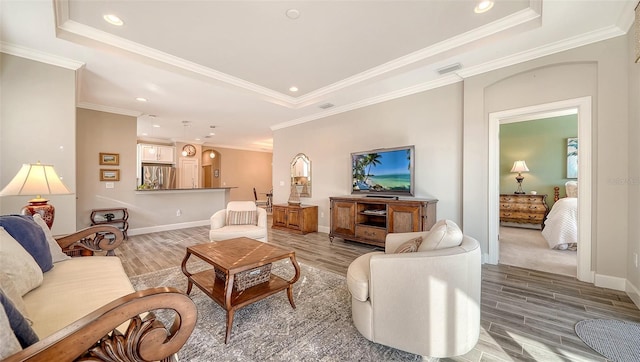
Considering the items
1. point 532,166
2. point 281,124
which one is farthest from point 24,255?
point 532,166

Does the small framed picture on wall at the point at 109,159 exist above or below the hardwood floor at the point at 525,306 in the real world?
above

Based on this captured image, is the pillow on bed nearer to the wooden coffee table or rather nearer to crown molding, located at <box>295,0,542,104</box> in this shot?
crown molding, located at <box>295,0,542,104</box>

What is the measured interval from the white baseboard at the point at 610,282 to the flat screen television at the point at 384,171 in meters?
2.19

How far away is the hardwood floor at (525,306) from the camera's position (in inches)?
67.3

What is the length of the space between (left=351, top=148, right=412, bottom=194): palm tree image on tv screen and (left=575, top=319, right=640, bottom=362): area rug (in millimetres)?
2360

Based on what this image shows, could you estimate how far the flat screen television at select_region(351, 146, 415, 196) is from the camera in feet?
13.3

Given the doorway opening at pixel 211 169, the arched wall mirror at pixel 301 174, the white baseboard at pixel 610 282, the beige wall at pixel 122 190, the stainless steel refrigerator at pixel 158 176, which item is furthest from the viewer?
the doorway opening at pixel 211 169

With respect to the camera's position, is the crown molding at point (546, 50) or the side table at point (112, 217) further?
the side table at point (112, 217)

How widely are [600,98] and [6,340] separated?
455 centimetres

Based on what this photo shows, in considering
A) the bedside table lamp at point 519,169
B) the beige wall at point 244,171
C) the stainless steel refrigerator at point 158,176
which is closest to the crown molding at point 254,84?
the bedside table lamp at point 519,169

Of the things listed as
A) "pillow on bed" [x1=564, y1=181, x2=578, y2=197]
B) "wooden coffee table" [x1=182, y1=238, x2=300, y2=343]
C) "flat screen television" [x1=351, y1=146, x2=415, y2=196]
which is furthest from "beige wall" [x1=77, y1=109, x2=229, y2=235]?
"pillow on bed" [x1=564, y1=181, x2=578, y2=197]

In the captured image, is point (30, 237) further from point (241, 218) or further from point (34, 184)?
point (241, 218)

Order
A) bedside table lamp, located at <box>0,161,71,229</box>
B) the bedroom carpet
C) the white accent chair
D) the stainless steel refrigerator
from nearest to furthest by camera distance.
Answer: bedside table lamp, located at <box>0,161,71,229</box>, the bedroom carpet, the white accent chair, the stainless steel refrigerator

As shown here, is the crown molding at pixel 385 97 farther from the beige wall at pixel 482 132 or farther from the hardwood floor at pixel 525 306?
the hardwood floor at pixel 525 306
